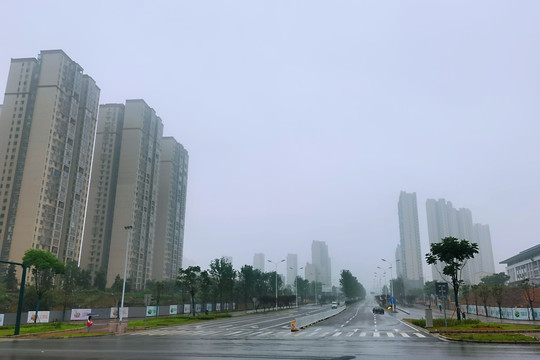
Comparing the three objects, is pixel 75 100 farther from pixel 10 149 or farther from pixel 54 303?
pixel 54 303

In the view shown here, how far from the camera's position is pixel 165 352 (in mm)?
19609

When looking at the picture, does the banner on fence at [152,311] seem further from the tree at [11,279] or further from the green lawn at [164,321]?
the tree at [11,279]

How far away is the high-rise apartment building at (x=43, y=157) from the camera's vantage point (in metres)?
100

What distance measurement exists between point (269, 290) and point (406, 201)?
91.1m

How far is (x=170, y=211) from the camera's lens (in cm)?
15762

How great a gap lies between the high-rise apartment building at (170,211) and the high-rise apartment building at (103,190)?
2192cm

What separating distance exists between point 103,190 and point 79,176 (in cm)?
2047

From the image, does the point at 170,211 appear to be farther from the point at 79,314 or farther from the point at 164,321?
the point at 164,321

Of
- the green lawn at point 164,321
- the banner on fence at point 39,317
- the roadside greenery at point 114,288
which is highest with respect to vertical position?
the roadside greenery at point 114,288

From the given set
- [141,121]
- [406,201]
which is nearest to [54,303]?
[141,121]

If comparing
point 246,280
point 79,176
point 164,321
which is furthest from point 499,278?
point 79,176

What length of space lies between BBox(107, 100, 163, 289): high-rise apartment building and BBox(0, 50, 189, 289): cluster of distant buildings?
1.11ft

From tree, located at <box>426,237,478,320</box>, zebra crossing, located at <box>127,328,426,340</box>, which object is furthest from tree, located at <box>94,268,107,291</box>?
tree, located at <box>426,237,478,320</box>

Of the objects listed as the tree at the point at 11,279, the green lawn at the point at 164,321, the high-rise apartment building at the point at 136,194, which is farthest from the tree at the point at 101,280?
the green lawn at the point at 164,321
